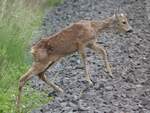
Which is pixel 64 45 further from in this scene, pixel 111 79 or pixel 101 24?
pixel 101 24

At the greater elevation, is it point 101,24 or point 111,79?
point 101,24

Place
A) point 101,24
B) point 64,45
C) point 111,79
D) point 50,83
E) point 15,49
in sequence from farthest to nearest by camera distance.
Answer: point 15,49 < point 101,24 < point 111,79 < point 64,45 < point 50,83

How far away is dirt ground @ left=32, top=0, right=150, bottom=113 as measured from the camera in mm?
9461

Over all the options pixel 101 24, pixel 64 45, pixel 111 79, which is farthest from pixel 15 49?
pixel 111 79

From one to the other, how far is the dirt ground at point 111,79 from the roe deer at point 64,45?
0.33 meters

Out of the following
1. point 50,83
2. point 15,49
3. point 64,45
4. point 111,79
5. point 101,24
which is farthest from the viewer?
point 15,49

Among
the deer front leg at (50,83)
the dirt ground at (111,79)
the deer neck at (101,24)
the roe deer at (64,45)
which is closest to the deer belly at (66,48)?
the roe deer at (64,45)

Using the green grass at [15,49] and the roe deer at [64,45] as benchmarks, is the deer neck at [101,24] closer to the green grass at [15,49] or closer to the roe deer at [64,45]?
the roe deer at [64,45]

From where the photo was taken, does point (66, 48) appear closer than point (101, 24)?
Yes

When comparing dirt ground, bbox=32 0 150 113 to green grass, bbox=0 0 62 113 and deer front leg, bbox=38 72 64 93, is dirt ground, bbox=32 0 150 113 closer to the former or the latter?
deer front leg, bbox=38 72 64 93

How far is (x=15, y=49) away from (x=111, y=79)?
2.30 metres

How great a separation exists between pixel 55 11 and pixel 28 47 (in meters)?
6.40

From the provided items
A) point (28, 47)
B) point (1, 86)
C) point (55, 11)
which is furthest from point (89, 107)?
point (55, 11)

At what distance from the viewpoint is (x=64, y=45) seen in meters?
10.7
